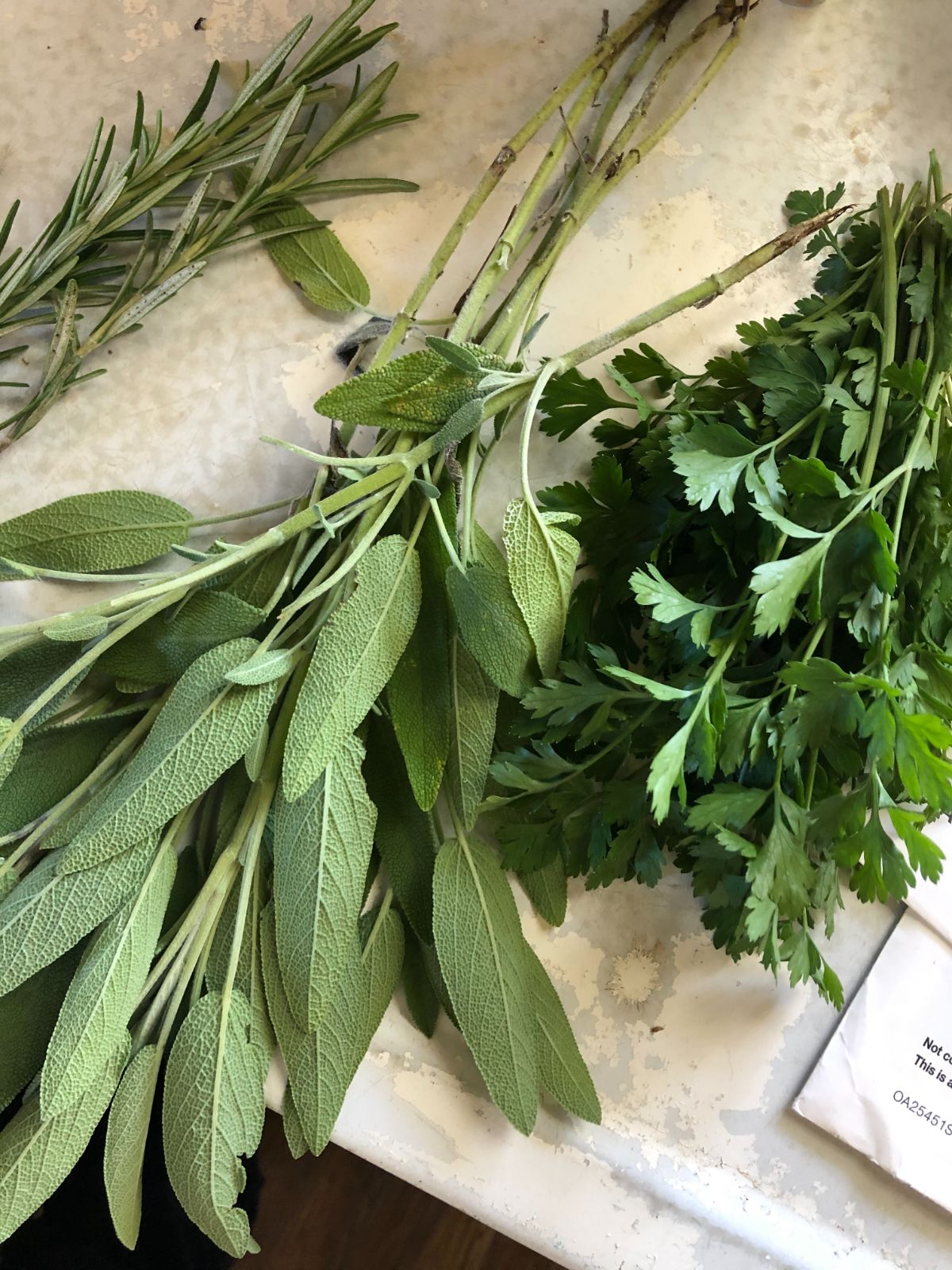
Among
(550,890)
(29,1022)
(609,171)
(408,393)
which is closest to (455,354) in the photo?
(408,393)

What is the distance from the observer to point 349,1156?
2.94 ft

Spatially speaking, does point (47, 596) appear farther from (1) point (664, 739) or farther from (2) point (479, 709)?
(1) point (664, 739)

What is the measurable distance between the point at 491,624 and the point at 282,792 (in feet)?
0.50

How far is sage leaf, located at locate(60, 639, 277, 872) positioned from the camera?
0.47m

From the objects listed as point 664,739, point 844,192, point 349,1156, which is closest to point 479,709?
point 664,739

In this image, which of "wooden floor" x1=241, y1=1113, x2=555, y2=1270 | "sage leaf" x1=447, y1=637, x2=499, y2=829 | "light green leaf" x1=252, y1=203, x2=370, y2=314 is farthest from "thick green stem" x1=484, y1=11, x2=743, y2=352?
"wooden floor" x1=241, y1=1113, x2=555, y2=1270

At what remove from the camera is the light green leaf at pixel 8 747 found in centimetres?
47

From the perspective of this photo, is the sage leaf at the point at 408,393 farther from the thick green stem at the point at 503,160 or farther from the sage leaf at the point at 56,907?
the sage leaf at the point at 56,907

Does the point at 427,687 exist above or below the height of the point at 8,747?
above

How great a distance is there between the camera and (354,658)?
490 mm

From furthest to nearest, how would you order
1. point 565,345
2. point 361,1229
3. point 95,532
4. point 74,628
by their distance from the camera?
1. point 361,1229
2. point 565,345
3. point 95,532
4. point 74,628

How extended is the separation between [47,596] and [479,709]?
0.32 m

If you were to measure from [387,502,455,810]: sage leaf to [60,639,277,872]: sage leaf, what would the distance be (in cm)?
8

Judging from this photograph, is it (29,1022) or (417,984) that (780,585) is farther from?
(29,1022)
